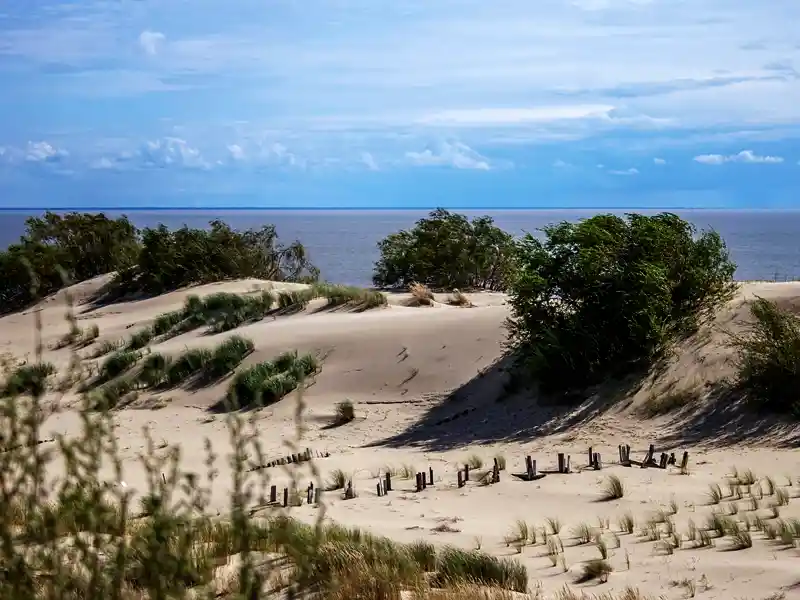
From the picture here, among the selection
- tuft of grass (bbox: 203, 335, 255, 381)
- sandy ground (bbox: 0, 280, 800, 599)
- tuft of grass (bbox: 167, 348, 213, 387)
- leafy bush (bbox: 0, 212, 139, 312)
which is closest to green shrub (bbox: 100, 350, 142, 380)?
sandy ground (bbox: 0, 280, 800, 599)

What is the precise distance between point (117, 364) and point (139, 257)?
1290cm

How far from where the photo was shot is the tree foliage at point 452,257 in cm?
3141

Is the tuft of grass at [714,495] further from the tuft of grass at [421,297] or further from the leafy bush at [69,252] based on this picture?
the leafy bush at [69,252]

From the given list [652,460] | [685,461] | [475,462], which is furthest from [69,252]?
[685,461]

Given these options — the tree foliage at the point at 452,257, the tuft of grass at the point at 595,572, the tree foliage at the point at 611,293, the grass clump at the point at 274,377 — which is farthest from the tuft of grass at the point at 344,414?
the tree foliage at the point at 452,257

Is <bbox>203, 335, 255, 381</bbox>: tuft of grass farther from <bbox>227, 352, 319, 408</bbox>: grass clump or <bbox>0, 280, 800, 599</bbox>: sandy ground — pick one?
<bbox>227, 352, 319, 408</bbox>: grass clump

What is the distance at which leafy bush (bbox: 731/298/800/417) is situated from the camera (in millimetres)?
12734

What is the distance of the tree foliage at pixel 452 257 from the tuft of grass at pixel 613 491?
804 inches

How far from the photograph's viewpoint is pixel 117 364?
66.9 feet

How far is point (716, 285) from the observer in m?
15.6

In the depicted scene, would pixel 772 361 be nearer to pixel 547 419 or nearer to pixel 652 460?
pixel 652 460

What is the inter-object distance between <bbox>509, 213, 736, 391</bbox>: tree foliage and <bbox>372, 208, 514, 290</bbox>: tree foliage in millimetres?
14716

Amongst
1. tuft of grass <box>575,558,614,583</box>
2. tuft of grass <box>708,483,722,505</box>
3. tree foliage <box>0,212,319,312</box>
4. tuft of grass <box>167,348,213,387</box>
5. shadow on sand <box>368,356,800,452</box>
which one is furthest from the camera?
tree foliage <box>0,212,319,312</box>

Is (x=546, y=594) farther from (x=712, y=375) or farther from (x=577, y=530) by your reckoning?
(x=712, y=375)
